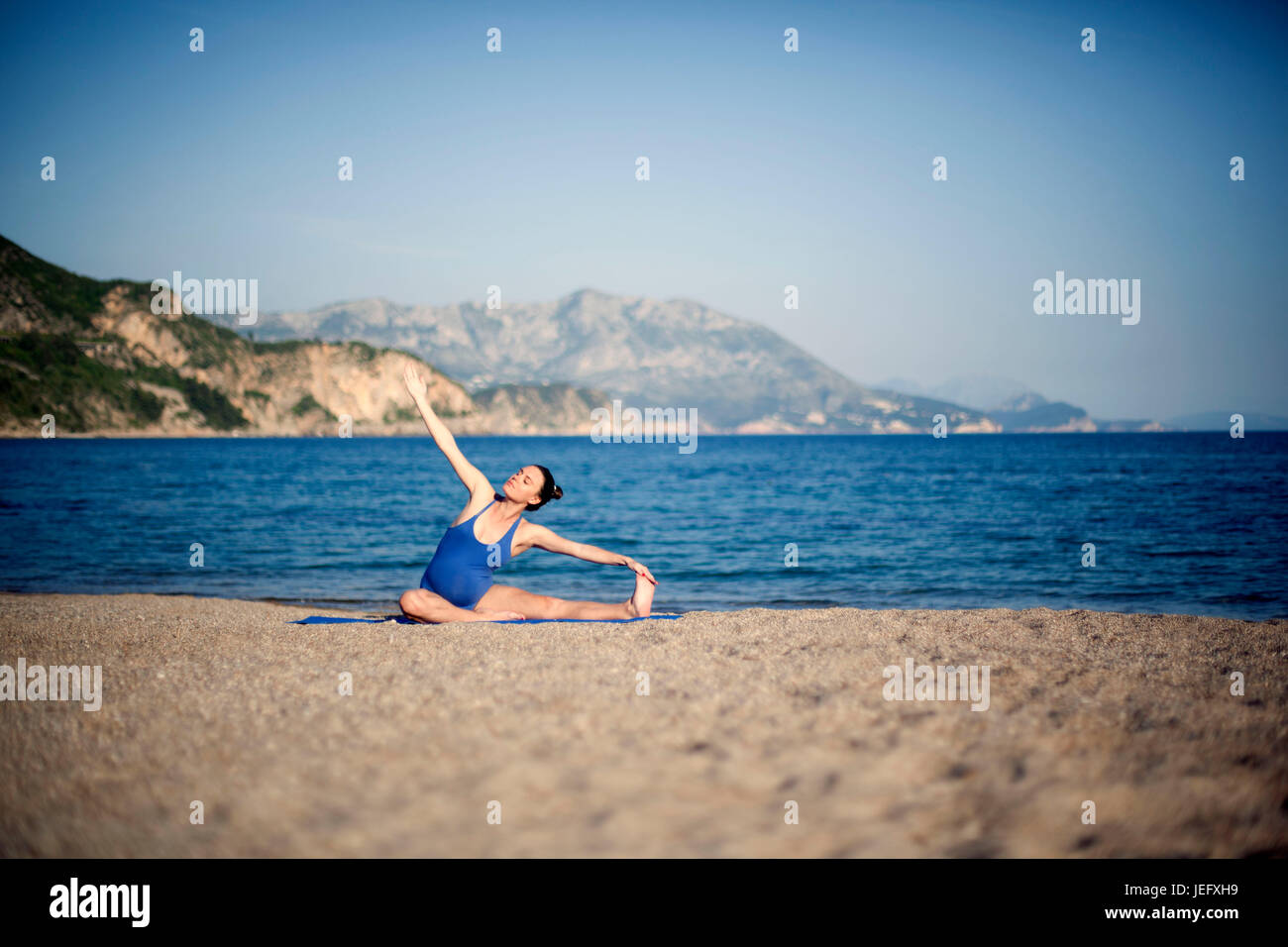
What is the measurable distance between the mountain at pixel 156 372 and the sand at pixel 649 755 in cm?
11425

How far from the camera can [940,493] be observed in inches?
1328

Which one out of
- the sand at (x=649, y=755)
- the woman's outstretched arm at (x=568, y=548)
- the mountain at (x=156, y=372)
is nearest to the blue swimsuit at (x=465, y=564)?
the woman's outstretched arm at (x=568, y=548)

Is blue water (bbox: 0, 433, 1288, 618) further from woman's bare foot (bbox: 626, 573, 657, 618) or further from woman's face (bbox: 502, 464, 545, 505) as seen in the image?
woman's face (bbox: 502, 464, 545, 505)

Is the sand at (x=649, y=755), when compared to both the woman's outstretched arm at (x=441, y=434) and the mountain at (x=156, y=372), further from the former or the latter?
the mountain at (x=156, y=372)

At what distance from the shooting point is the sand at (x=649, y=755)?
3.26 meters

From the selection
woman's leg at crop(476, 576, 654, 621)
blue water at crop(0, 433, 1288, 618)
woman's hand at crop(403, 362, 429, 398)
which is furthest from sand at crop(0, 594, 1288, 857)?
blue water at crop(0, 433, 1288, 618)

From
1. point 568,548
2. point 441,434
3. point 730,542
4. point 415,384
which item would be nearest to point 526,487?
point 568,548

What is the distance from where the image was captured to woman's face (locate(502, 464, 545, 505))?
7430 millimetres

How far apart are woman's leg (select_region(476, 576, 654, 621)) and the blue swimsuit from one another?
20 cm

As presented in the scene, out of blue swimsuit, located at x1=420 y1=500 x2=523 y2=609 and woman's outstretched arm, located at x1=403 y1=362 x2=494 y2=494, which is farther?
blue swimsuit, located at x1=420 y1=500 x2=523 y2=609

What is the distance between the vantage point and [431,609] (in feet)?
25.8

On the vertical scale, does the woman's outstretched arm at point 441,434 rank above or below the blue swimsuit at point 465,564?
above
